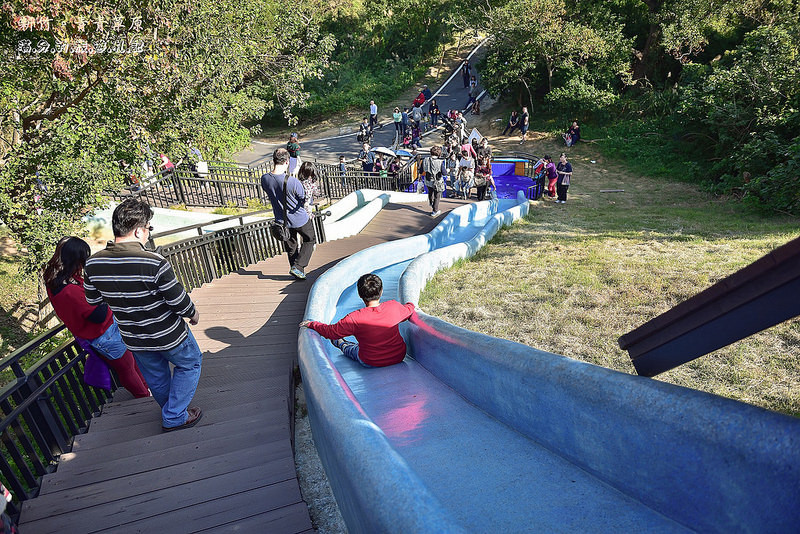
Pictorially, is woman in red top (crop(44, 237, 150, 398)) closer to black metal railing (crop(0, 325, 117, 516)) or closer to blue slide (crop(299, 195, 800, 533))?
black metal railing (crop(0, 325, 117, 516))

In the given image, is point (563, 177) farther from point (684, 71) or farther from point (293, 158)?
point (684, 71)

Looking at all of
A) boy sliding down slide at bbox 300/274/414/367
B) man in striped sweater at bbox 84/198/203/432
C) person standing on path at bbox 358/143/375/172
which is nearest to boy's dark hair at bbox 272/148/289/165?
boy sliding down slide at bbox 300/274/414/367

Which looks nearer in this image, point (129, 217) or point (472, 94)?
point (129, 217)

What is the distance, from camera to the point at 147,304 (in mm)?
3154

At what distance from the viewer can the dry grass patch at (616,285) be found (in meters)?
4.51

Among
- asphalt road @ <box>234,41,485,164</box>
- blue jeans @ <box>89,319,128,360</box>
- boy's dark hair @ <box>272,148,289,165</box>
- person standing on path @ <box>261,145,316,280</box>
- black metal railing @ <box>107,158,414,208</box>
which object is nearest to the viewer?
blue jeans @ <box>89,319,128,360</box>

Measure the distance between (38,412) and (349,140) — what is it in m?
26.5

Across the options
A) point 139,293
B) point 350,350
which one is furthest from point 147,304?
point 350,350

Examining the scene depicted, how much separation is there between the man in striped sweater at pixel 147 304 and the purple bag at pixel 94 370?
0.65 m

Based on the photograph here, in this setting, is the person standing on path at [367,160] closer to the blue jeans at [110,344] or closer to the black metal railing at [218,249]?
the black metal railing at [218,249]

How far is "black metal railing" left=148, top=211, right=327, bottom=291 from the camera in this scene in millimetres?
6367

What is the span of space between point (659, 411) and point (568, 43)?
24117 mm

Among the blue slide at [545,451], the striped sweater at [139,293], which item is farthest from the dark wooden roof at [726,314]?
the striped sweater at [139,293]

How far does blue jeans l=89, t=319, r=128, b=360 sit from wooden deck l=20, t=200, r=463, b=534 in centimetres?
47
